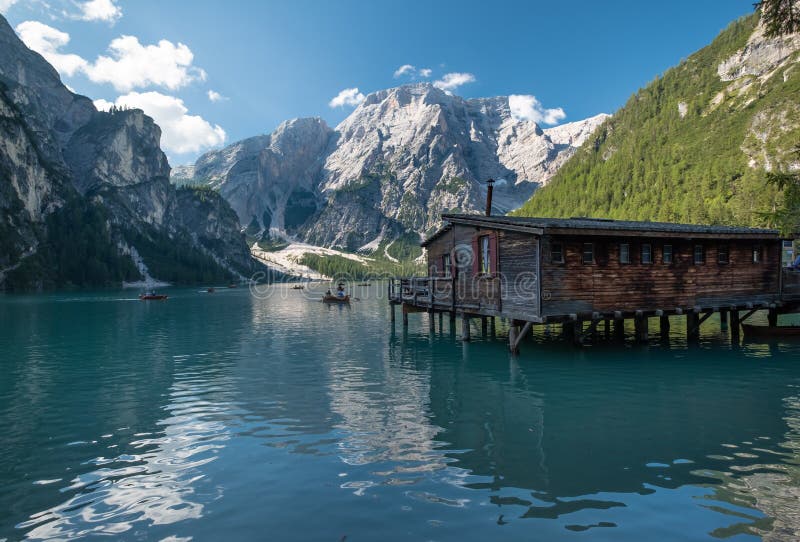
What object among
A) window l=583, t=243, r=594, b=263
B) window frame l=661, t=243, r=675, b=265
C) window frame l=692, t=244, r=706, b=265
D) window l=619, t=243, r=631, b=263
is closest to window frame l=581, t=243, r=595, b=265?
window l=583, t=243, r=594, b=263

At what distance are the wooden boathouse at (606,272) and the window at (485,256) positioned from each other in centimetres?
7

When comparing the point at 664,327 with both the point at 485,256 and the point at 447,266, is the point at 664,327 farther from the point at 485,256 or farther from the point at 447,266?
the point at 447,266

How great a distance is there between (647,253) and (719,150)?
530ft

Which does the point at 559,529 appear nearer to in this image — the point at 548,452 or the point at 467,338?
the point at 548,452

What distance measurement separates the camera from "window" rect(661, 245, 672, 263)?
2942 cm

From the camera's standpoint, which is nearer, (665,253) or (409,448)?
(409,448)

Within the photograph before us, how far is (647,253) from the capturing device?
28.9 metres

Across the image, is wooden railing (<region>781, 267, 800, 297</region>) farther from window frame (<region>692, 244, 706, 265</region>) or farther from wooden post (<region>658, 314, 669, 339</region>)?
wooden post (<region>658, 314, 669, 339</region>)

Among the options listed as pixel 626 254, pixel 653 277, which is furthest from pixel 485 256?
pixel 653 277

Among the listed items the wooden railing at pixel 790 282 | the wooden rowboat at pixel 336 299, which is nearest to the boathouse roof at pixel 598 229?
the wooden railing at pixel 790 282

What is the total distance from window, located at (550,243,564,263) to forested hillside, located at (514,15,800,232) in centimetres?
→ 10250

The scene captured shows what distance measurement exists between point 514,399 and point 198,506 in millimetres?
12710

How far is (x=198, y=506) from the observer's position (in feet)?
32.8

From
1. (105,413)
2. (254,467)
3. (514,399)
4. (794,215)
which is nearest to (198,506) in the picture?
(254,467)
